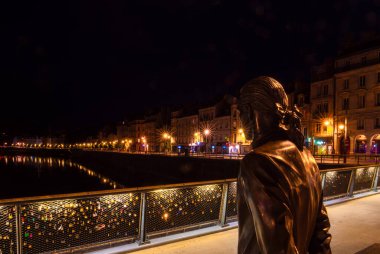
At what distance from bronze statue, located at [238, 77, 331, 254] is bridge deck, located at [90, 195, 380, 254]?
14.6ft

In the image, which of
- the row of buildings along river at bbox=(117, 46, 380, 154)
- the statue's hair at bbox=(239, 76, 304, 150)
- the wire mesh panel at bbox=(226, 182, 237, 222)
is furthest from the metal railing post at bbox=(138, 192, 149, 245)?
the row of buildings along river at bbox=(117, 46, 380, 154)

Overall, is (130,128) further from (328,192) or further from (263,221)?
(263,221)

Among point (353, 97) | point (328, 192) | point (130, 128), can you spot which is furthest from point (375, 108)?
point (130, 128)

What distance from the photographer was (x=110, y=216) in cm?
657

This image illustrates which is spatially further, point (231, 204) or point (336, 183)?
point (336, 183)

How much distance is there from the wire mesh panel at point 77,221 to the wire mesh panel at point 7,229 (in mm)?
150

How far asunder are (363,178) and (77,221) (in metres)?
11.8

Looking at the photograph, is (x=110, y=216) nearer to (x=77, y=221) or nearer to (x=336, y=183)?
(x=77, y=221)

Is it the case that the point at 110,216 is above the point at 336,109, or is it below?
below

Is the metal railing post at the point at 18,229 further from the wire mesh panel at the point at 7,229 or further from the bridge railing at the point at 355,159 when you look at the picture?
the bridge railing at the point at 355,159

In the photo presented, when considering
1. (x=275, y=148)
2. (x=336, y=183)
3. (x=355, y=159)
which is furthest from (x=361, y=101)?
(x=275, y=148)

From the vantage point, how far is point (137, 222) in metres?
6.70

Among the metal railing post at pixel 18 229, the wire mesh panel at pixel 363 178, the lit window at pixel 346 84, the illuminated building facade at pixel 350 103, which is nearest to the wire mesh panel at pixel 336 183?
the wire mesh panel at pixel 363 178

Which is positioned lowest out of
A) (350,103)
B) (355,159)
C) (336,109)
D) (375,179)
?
(355,159)
